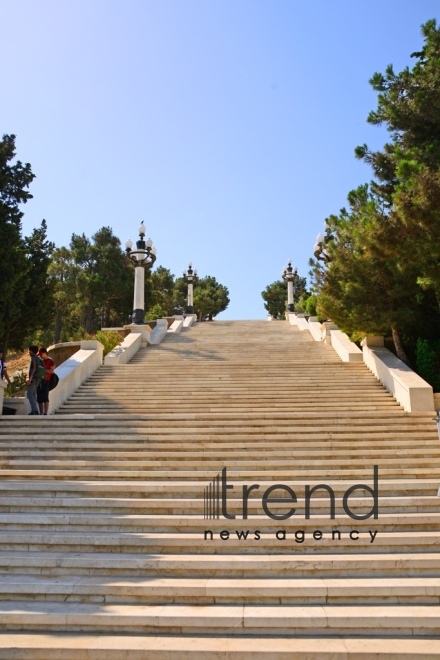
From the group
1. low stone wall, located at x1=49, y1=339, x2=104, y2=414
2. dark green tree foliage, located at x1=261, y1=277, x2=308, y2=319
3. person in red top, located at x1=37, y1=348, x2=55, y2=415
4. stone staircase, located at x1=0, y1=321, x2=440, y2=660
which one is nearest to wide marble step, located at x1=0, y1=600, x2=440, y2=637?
stone staircase, located at x1=0, y1=321, x2=440, y2=660

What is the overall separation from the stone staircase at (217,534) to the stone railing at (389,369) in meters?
0.35

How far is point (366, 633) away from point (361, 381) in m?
8.19

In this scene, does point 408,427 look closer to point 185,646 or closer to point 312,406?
point 312,406

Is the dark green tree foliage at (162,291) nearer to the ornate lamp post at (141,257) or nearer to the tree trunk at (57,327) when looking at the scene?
the tree trunk at (57,327)

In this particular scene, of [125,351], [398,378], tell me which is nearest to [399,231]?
[398,378]

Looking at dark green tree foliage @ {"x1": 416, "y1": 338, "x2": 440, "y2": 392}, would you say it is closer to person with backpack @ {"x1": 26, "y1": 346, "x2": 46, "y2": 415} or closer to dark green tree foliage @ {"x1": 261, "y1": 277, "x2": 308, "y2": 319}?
person with backpack @ {"x1": 26, "y1": 346, "x2": 46, "y2": 415}

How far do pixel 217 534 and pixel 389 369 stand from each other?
271 inches

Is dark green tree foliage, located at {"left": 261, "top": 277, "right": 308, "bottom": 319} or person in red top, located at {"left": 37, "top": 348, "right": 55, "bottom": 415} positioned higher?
dark green tree foliage, located at {"left": 261, "top": 277, "right": 308, "bottom": 319}

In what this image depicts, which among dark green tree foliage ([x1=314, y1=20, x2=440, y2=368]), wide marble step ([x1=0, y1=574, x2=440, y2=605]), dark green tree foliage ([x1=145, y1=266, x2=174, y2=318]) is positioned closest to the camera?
wide marble step ([x1=0, y1=574, x2=440, y2=605])

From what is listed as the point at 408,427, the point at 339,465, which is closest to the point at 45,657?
the point at 339,465

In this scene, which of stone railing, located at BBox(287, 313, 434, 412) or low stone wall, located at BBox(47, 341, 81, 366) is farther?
low stone wall, located at BBox(47, 341, 81, 366)

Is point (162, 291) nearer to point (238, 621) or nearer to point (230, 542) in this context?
point (230, 542)

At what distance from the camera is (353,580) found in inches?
194

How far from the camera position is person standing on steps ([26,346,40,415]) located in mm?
10211
